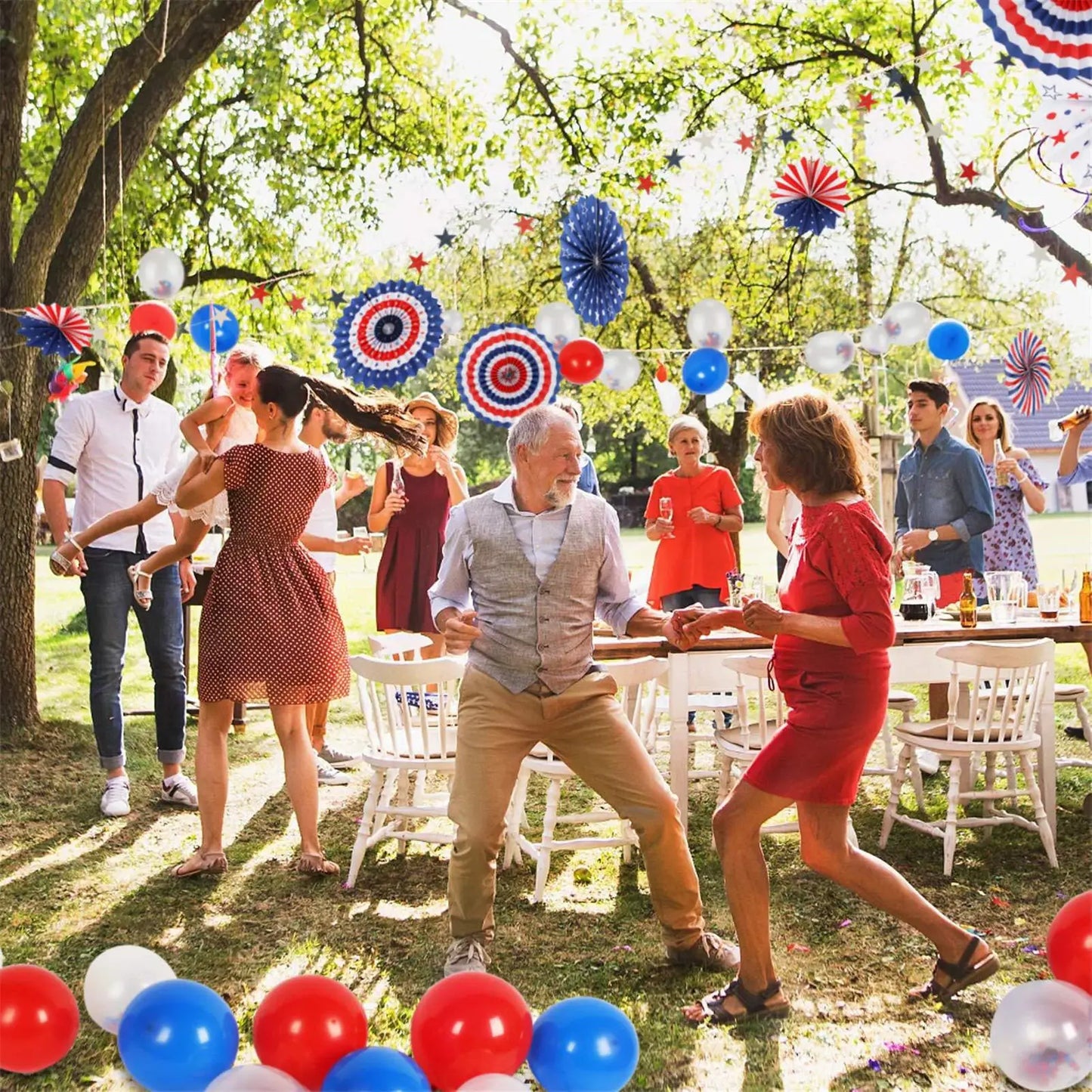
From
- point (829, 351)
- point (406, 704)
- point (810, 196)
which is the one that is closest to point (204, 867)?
point (406, 704)

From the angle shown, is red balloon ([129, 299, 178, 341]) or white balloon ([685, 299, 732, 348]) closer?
red balloon ([129, 299, 178, 341])

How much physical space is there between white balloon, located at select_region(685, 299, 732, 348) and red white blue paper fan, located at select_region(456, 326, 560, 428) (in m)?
0.71

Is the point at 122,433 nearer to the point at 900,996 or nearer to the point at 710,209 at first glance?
the point at 900,996

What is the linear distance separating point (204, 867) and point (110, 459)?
5.87 ft

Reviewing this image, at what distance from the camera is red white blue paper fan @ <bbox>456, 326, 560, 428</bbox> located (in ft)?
18.2

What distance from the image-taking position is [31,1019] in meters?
2.56

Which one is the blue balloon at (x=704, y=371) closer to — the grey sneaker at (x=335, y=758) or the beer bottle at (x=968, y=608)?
the beer bottle at (x=968, y=608)

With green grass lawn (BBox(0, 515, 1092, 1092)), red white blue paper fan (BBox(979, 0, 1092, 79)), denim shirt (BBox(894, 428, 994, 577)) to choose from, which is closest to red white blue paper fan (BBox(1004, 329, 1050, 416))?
denim shirt (BBox(894, 428, 994, 577))

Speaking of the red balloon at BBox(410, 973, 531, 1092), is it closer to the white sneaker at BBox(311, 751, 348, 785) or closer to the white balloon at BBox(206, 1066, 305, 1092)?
the white balloon at BBox(206, 1066, 305, 1092)

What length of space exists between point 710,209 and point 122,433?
23.7 ft

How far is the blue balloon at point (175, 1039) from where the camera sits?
2389 millimetres

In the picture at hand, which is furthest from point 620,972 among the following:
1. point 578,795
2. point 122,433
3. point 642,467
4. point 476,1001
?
point 642,467

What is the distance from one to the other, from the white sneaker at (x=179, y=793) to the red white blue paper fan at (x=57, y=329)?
1.85m

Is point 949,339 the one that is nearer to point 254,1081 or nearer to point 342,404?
point 342,404
